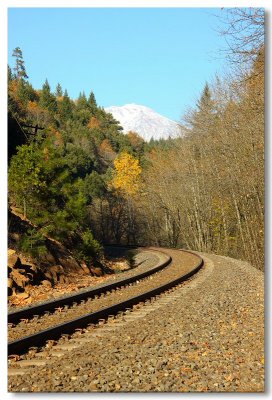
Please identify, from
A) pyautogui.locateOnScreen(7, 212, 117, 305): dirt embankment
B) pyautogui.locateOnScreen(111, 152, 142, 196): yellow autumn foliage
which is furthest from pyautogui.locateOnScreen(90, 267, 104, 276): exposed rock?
pyautogui.locateOnScreen(111, 152, 142, 196): yellow autumn foliage

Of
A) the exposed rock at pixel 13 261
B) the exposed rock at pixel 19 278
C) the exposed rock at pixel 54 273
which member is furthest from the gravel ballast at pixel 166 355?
the exposed rock at pixel 54 273

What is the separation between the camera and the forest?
48.3ft

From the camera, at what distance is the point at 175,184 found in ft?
141

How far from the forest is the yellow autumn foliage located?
0.41 feet

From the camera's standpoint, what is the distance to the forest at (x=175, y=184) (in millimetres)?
14728

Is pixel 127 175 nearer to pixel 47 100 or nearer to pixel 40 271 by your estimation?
pixel 47 100

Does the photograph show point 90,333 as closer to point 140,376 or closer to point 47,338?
point 47,338

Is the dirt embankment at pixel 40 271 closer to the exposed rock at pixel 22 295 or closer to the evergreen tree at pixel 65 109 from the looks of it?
the exposed rock at pixel 22 295

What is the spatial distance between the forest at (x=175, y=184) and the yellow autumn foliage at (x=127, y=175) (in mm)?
125

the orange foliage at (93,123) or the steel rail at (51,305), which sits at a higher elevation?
the orange foliage at (93,123)

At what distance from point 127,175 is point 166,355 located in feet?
172

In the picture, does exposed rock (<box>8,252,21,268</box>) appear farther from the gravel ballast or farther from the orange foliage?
the orange foliage

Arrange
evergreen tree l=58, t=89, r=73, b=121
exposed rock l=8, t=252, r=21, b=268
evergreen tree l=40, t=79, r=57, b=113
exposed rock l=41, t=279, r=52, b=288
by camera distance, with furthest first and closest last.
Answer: evergreen tree l=58, t=89, r=73, b=121, evergreen tree l=40, t=79, r=57, b=113, exposed rock l=41, t=279, r=52, b=288, exposed rock l=8, t=252, r=21, b=268

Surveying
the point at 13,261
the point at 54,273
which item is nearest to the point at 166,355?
the point at 13,261
